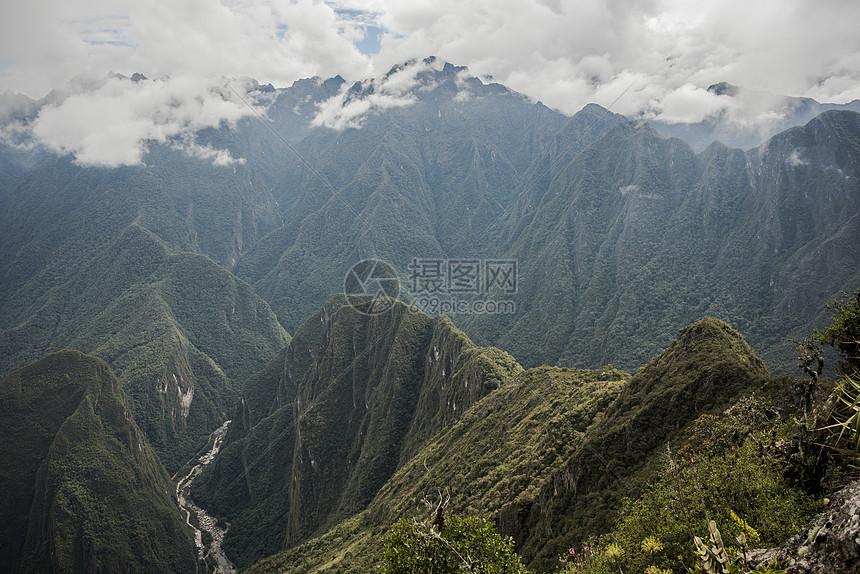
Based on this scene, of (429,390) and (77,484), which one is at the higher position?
(429,390)

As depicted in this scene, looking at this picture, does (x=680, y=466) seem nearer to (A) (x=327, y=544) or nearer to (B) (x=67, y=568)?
(A) (x=327, y=544)

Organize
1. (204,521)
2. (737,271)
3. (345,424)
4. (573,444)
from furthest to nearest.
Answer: (737,271) < (204,521) < (345,424) < (573,444)

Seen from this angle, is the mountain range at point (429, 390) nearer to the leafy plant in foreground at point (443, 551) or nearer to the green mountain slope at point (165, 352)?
the green mountain slope at point (165, 352)

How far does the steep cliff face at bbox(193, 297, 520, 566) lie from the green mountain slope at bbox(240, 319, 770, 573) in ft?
52.7

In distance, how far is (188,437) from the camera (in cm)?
14750

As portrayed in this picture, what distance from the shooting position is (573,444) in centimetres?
4053

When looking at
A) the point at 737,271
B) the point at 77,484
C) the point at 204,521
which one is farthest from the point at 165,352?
the point at 737,271

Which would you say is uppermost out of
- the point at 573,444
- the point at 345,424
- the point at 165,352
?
the point at 573,444

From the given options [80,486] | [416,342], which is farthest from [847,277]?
[80,486]

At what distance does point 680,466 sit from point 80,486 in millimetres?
109435

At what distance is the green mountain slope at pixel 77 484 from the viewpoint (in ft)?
278

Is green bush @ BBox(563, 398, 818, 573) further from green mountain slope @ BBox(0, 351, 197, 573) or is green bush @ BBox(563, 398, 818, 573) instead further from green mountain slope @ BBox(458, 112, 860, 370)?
green mountain slope @ BBox(458, 112, 860, 370)

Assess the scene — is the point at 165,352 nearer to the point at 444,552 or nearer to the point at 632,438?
the point at 632,438

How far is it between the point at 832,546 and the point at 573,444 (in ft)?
106
